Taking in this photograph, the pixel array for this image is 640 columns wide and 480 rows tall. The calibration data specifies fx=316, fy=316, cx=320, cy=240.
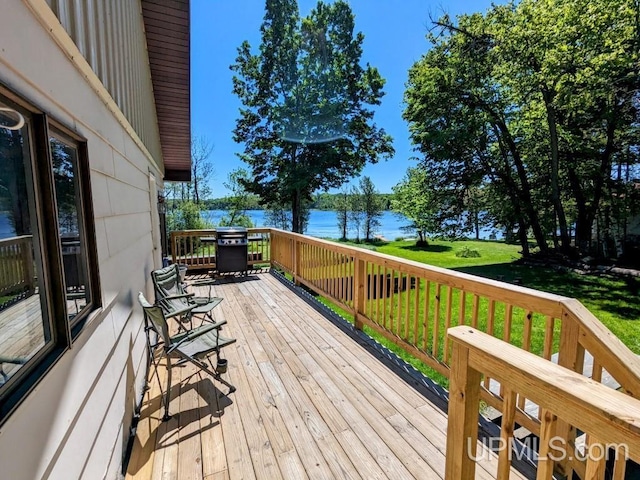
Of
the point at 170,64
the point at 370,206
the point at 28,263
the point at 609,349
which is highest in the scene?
the point at 170,64

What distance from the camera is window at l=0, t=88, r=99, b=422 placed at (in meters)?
0.93

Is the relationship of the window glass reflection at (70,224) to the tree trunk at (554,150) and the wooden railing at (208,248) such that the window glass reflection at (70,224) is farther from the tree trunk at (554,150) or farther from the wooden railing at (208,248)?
the tree trunk at (554,150)

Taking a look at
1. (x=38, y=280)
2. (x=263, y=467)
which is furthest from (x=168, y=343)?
(x=38, y=280)

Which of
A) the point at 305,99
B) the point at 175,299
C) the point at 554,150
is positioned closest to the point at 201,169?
the point at 305,99

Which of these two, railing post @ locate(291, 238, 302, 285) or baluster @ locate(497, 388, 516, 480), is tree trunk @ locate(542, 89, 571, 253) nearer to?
railing post @ locate(291, 238, 302, 285)

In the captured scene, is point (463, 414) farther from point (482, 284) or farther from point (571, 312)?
point (482, 284)

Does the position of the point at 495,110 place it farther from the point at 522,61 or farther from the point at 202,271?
the point at 202,271

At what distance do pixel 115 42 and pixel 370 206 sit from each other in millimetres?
21379

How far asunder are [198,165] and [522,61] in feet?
49.7

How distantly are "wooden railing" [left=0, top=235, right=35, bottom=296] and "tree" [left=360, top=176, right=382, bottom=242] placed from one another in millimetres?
21902

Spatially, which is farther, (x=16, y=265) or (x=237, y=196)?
(x=237, y=196)

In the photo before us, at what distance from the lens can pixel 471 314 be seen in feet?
11.2

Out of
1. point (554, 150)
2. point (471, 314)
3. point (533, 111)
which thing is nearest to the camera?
point (471, 314)

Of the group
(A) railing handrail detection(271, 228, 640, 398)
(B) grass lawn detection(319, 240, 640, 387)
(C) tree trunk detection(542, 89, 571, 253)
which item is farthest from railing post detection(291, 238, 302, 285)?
(C) tree trunk detection(542, 89, 571, 253)
